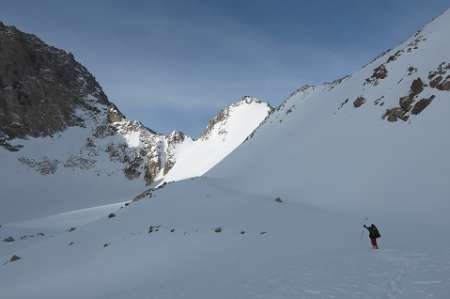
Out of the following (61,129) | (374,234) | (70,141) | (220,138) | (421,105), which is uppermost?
(61,129)

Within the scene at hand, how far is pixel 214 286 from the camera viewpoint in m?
15.9

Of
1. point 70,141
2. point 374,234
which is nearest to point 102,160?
point 70,141

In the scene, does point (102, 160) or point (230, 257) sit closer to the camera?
point (230, 257)

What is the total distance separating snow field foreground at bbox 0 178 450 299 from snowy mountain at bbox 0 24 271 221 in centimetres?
6096

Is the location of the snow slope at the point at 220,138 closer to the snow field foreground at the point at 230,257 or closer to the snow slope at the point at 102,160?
the snow slope at the point at 102,160

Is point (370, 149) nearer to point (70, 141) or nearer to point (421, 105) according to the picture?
point (421, 105)

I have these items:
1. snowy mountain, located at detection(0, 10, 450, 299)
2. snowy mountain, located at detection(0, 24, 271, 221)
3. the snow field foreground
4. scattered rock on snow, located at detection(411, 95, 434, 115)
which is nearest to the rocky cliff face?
snowy mountain, located at detection(0, 24, 271, 221)

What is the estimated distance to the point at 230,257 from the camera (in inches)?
861

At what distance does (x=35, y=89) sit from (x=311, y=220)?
121727mm

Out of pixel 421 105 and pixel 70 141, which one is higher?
pixel 70 141

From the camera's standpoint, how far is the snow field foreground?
14.6 metres

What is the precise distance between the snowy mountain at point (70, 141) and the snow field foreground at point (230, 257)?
6096 cm

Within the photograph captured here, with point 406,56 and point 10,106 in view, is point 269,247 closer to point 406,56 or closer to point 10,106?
point 406,56

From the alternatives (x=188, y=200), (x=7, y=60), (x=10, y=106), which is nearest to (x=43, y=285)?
(x=188, y=200)
